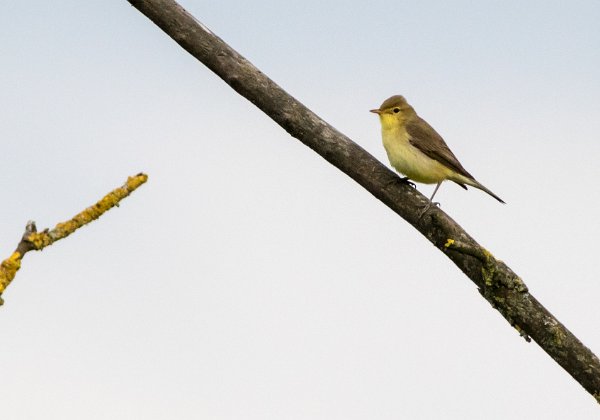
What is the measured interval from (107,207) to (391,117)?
655cm

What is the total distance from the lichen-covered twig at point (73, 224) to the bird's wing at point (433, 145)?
19.1 feet

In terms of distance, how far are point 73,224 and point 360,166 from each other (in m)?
3.48

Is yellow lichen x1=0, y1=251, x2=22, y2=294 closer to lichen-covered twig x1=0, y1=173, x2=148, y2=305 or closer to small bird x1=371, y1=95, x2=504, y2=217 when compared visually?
lichen-covered twig x1=0, y1=173, x2=148, y2=305

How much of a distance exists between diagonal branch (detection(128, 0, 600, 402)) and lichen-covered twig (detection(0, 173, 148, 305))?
3.19 metres

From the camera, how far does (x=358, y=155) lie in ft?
20.1

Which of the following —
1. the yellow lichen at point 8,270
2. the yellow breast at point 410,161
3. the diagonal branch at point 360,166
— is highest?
the yellow breast at point 410,161

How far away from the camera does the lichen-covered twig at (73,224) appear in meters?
2.57

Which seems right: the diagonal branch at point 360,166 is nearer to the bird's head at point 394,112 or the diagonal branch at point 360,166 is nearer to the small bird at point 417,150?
the small bird at point 417,150

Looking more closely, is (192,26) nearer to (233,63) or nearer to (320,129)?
(233,63)

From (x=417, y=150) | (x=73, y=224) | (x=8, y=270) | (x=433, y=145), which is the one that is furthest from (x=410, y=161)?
(x=8, y=270)

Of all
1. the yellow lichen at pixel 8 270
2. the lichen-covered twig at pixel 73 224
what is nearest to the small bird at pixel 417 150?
the lichen-covered twig at pixel 73 224

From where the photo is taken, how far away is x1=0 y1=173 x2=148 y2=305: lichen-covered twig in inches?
101

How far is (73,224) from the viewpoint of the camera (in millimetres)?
2904

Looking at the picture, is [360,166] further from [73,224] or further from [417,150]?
[73,224]
